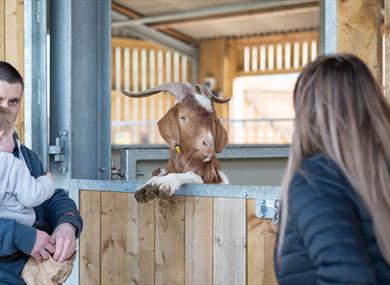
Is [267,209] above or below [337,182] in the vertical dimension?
below

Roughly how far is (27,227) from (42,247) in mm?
82

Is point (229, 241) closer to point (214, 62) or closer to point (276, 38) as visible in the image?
point (276, 38)

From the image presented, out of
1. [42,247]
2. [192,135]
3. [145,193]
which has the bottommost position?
[42,247]

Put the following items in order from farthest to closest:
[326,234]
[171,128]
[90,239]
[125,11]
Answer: [125,11] < [90,239] < [171,128] < [326,234]

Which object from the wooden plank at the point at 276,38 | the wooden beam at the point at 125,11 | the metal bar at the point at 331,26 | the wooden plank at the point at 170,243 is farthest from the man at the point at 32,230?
the wooden plank at the point at 276,38

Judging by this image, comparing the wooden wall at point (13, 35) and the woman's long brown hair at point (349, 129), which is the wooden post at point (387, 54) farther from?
the wooden wall at point (13, 35)

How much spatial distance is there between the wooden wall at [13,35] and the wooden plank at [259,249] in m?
1.36

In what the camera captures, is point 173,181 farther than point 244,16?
No

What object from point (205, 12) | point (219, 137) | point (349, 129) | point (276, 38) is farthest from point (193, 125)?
point (276, 38)

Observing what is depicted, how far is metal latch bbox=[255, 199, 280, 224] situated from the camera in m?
2.41

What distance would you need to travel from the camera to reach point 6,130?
2.11 metres

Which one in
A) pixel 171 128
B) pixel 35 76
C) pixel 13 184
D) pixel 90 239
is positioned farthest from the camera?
pixel 35 76

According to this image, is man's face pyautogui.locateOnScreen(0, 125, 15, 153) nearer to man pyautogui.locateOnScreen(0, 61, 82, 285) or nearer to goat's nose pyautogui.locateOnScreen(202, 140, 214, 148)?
man pyautogui.locateOnScreen(0, 61, 82, 285)

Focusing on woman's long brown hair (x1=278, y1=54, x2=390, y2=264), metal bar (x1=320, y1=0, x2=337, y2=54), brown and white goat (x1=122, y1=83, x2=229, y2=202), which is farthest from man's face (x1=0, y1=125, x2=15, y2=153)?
metal bar (x1=320, y1=0, x2=337, y2=54)
